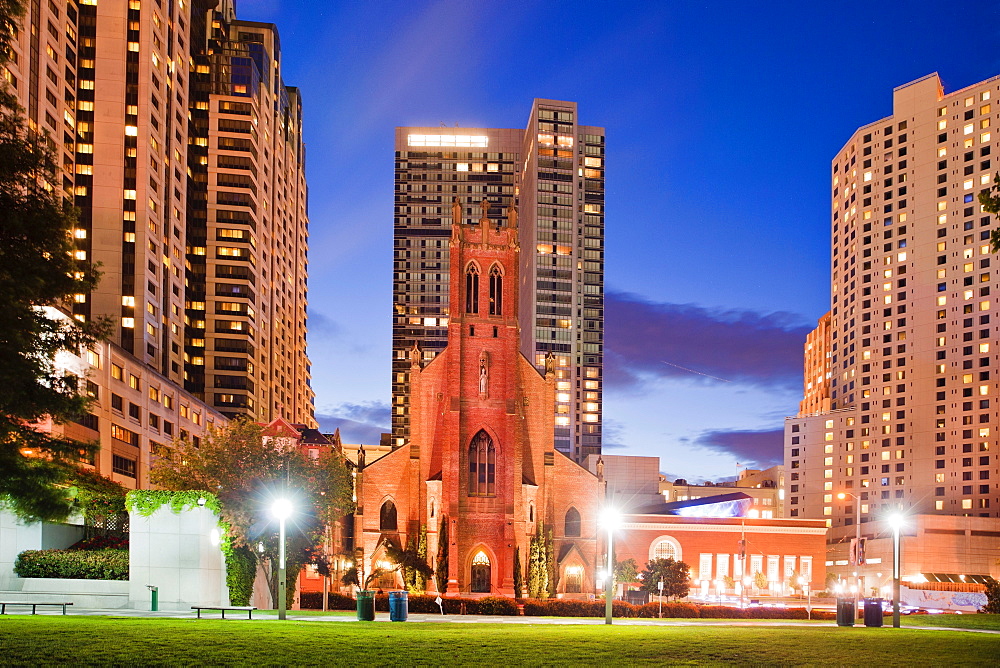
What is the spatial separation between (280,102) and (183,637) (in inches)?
6955

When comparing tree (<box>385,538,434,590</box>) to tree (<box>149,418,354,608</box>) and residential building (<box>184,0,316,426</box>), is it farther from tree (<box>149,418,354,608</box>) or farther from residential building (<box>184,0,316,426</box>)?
residential building (<box>184,0,316,426</box>)

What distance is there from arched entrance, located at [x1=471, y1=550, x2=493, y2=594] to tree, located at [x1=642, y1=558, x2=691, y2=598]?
50.1 feet

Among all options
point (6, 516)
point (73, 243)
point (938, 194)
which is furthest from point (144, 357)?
point (938, 194)

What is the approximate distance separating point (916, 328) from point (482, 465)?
117372mm

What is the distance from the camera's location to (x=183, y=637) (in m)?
25.0

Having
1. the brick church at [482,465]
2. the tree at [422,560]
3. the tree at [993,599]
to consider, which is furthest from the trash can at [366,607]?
the brick church at [482,465]

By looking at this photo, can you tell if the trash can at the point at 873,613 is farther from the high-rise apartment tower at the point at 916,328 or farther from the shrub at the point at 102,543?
the high-rise apartment tower at the point at 916,328

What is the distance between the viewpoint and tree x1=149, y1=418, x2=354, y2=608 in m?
49.6

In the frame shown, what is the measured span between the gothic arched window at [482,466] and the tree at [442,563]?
4.89m

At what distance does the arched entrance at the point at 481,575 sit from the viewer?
87.4 m

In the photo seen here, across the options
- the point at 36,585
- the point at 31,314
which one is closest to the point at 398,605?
the point at 36,585

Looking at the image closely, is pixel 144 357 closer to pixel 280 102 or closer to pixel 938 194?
pixel 280 102

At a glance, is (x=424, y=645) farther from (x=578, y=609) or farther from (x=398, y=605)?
(x=578, y=609)

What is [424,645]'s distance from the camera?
85.8 feet
